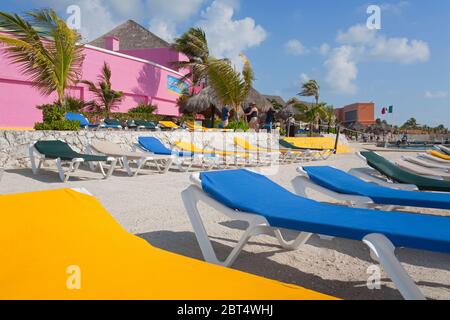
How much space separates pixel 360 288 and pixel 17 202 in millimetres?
1997

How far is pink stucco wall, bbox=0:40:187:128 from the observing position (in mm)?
15406

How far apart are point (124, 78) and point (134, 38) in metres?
9.96

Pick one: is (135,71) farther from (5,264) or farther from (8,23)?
(5,264)

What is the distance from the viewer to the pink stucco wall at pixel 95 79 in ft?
50.5

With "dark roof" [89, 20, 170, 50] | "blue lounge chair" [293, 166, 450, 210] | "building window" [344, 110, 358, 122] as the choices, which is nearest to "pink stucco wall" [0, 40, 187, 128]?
"dark roof" [89, 20, 170, 50]

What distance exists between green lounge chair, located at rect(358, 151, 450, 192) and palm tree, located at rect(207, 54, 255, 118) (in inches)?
340

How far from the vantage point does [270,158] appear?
1039 centimetres

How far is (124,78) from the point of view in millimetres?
21500

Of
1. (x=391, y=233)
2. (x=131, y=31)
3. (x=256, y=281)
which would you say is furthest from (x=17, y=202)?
(x=131, y=31)

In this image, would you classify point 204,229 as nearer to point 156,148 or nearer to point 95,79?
point 156,148

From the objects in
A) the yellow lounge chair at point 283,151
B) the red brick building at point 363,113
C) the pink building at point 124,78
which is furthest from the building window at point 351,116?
the yellow lounge chair at point 283,151

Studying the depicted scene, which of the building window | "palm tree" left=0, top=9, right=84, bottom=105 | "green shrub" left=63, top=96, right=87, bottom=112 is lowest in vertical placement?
"green shrub" left=63, top=96, right=87, bottom=112

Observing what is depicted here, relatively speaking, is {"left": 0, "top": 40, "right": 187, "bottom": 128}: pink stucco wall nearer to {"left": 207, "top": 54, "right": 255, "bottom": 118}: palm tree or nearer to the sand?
{"left": 207, "top": 54, "right": 255, "bottom": 118}: palm tree

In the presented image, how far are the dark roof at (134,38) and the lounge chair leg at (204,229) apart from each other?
27551 mm
